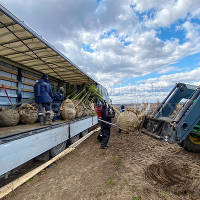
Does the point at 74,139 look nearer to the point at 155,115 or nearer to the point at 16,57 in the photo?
the point at 155,115

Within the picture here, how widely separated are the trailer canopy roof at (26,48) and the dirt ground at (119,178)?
3.40 m

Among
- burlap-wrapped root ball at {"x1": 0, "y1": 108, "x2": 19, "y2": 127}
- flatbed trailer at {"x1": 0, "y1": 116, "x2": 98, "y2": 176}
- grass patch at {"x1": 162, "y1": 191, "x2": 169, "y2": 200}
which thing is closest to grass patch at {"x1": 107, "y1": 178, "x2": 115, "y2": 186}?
grass patch at {"x1": 162, "y1": 191, "x2": 169, "y2": 200}

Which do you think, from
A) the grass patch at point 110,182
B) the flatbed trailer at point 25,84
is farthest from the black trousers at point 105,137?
the grass patch at point 110,182

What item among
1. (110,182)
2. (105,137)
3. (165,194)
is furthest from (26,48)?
(165,194)

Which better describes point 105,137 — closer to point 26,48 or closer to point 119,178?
point 119,178

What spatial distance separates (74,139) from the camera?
6074mm

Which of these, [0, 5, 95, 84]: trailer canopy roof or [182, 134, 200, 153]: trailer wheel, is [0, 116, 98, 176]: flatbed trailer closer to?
[0, 5, 95, 84]: trailer canopy roof

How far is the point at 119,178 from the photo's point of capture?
3246mm

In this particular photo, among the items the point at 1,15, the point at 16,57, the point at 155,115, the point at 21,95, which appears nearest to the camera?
the point at 1,15

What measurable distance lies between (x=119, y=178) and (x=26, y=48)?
4.64 m

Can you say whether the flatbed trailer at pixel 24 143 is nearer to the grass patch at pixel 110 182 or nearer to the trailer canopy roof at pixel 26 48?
the grass patch at pixel 110 182

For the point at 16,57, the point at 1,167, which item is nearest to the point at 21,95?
the point at 16,57

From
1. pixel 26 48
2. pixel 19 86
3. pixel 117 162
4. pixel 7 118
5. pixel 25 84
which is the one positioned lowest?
Result: pixel 117 162

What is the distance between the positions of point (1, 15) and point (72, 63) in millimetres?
3178
